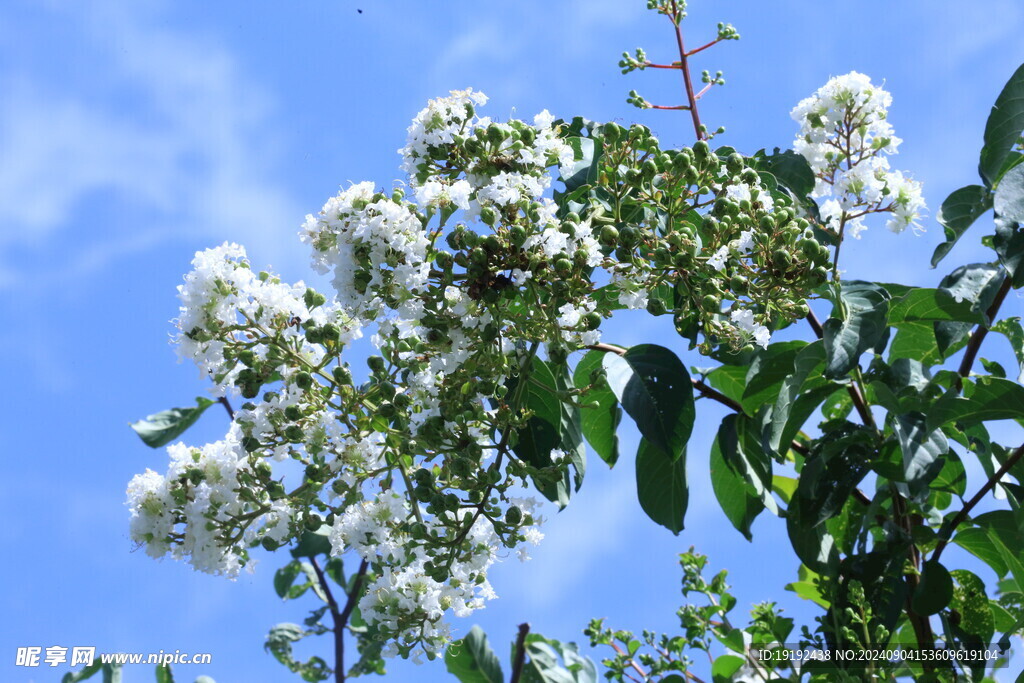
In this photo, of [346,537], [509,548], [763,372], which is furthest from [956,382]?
[346,537]

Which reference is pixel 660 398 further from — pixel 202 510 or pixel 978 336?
pixel 202 510

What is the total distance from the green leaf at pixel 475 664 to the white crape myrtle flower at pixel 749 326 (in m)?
1.25

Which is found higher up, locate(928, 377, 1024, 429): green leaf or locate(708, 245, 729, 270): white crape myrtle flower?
locate(708, 245, 729, 270): white crape myrtle flower

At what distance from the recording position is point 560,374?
1.82 m

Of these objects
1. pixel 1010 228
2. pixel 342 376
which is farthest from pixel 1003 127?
pixel 342 376

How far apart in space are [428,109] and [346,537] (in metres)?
0.82

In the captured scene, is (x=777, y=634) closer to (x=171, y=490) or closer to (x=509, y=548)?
(x=509, y=548)

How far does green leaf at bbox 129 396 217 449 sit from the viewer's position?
6.99ft

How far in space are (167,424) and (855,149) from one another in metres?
1.76

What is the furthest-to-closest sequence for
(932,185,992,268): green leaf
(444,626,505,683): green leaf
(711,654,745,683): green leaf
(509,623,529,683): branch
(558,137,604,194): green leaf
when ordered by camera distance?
(444,626,505,683): green leaf < (711,654,745,683): green leaf < (509,623,529,683): branch < (558,137,604,194): green leaf < (932,185,992,268): green leaf

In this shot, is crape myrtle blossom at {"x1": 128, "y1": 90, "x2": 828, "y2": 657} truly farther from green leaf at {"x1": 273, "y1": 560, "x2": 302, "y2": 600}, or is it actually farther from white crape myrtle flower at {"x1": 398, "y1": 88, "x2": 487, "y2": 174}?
green leaf at {"x1": 273, "y1": 560, "x2": 302, "y2": 600}

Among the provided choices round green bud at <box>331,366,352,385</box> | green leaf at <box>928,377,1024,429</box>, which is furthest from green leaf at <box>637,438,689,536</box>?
round green bud at <box>331,366,352,385</box>

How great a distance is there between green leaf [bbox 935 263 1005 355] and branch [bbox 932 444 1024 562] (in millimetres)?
251

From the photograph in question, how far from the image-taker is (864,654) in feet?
5.89
